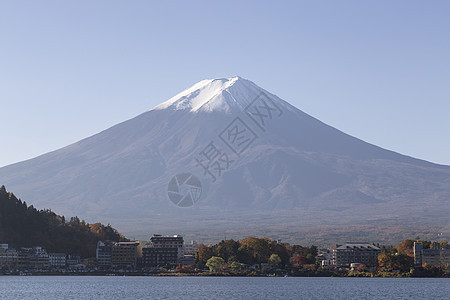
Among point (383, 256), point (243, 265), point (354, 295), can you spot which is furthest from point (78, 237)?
point (354, 295)

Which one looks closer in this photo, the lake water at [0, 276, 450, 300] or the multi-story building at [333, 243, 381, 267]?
the lake water at [0, 276, 450, 300]

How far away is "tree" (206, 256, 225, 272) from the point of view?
14330 cm

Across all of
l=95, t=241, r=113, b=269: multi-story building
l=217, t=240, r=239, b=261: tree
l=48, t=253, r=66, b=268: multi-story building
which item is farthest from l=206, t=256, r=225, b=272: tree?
l=48, t=253, r=66, b=268: multi-story building

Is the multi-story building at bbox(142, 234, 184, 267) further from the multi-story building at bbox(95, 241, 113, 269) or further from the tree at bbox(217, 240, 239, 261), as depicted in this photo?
the tree at bbox(217, 240, 239, 261)

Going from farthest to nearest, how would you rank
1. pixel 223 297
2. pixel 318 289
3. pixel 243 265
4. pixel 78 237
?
pixel 78 237
pixel 243 265
pixel 318 289
pixel 223 297

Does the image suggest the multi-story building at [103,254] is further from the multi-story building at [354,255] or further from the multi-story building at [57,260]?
the multi-story building at [354,255]

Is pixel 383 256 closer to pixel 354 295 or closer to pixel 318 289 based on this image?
pixel 318 289

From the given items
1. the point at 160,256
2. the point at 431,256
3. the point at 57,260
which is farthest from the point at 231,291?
the point at 160,256

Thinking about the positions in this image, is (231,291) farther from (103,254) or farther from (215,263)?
(103,254)

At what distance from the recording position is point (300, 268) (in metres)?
146

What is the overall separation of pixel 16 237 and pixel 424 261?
6690cm

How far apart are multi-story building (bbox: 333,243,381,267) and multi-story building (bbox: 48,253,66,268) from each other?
152 ft

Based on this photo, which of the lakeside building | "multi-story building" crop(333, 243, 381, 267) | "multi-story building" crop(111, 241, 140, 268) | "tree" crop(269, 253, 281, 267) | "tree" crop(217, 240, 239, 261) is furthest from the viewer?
"multi-story building" crop(111, 241, 140, 268)

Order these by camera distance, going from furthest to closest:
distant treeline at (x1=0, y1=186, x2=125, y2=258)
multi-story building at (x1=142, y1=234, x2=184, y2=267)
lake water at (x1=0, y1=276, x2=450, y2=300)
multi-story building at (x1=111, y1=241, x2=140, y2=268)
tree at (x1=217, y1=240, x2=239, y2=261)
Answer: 1. multi-story building at (x1=111, y1=241, x2=140, y2=268)
2. multi-story building at (x1=142, y1=234, x2=184, y2=267)
3. tree at (x1=217, y1=240, x2=239, y2=261)
4. distant treeline at (x1=0, y1=186, x2=125, y2=258)
5. lake water at (x1=0, y1=276, x2=450, y2=300)
